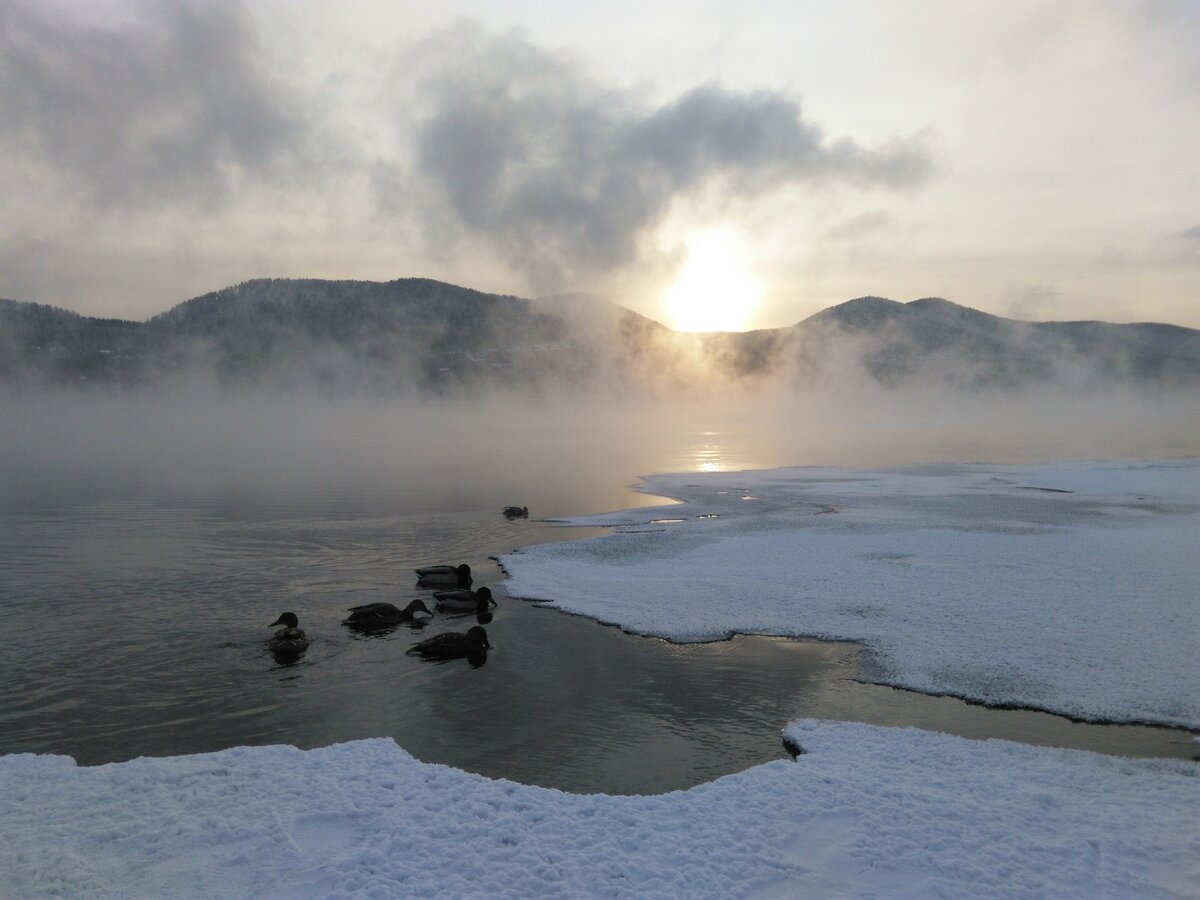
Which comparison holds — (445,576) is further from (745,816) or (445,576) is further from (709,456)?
(709,456)

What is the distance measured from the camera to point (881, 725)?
10891mm

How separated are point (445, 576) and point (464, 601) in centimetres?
232

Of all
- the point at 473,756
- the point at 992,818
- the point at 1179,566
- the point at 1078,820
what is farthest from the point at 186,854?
the point at 1179,566

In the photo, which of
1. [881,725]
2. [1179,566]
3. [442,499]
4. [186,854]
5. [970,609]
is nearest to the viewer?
[186,854]

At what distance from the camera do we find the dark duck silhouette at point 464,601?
16.5m

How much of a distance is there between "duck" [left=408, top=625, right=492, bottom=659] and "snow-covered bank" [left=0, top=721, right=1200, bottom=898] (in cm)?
414

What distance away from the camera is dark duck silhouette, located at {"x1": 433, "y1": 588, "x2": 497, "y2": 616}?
16.5 meters

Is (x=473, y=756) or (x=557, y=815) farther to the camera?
(x=473, y=756)

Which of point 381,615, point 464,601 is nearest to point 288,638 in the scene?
point 381,615

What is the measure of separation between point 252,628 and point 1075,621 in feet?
53.0

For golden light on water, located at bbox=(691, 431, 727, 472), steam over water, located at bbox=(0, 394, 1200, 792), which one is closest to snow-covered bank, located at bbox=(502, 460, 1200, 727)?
steam over water, located at bbox=(0, 394, 1200, 792)

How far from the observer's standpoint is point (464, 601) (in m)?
16.6

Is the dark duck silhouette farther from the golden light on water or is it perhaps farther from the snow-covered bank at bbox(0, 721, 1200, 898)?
the golden light on water

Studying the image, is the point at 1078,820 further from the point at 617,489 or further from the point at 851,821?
the point at 617,489
